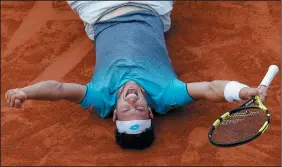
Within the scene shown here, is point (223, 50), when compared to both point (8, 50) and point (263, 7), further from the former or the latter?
point (8, 50)

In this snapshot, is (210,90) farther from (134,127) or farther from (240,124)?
(134,127)

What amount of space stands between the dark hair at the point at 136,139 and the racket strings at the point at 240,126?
55cm

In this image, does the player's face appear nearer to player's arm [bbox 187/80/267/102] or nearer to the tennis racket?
player's arm [bbox 187/80/267/102]

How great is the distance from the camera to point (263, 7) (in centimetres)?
482

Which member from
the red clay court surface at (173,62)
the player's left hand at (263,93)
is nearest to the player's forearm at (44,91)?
the red clay court surface at (173,62)

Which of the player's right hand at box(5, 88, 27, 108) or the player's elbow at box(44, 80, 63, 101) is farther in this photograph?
the player's elbow at box(44, 80, 63, 101)

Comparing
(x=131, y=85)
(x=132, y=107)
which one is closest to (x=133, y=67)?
(x=131, y=85)

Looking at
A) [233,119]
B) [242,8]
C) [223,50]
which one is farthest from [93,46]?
[233,119]

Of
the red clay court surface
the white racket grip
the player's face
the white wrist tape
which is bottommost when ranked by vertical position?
the red clay court surface

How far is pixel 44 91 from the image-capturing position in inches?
135

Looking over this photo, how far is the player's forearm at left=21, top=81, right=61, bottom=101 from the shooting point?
3361 mm

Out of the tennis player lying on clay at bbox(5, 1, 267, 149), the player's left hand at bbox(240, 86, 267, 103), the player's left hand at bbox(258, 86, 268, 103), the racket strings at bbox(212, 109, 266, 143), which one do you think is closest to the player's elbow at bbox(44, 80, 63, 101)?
the tennis player lying on clay at bbox(5, 1, 267, 149)

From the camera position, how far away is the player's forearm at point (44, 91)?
11.0 feet

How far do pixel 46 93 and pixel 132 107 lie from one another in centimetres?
56
